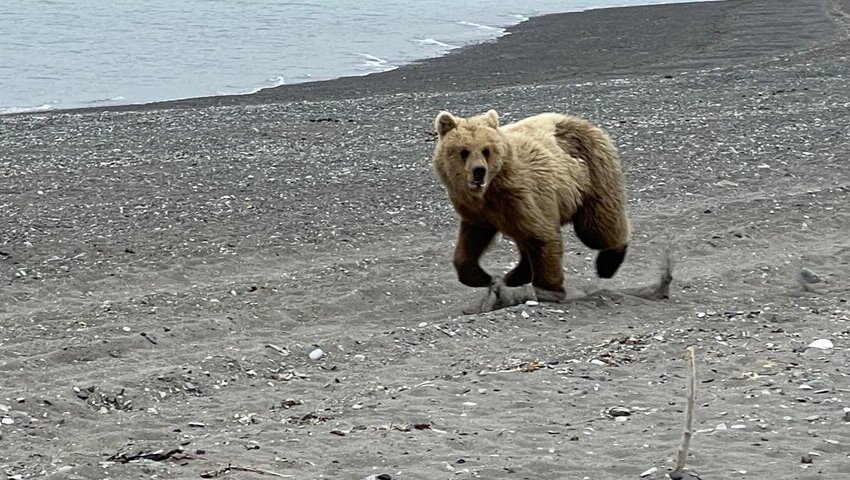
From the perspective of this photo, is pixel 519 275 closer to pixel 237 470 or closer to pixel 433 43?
pixel 237 470

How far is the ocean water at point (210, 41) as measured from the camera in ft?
75.7

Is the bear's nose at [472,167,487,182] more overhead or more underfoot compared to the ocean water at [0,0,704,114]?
more overhead

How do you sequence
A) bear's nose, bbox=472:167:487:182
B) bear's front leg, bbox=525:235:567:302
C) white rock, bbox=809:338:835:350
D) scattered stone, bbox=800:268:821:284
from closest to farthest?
white rock, bbox=809:338:835:350
bear's nose, bbox=472:167:487:182
bear's front leg, bbox=525:235:567:302
scattered stone, bbox=800:268:821:284

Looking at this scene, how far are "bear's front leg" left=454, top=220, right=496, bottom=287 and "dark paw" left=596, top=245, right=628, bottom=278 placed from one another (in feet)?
2.67

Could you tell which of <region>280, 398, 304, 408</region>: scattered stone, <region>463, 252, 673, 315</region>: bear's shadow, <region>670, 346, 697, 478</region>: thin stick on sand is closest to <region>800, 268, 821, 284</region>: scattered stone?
<region>463, 252, 673, 315</region>: bear's shadow

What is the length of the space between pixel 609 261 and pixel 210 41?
2303cm

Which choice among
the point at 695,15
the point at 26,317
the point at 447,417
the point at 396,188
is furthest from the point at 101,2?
the point at 447,417

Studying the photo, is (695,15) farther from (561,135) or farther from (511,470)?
(511,470)

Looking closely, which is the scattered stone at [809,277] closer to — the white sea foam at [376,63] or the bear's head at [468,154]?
the bear's head at [468,154]

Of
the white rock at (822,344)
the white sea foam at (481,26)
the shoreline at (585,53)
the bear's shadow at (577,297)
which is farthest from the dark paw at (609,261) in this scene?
the white sea foam at (481,26)

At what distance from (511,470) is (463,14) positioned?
31692mm

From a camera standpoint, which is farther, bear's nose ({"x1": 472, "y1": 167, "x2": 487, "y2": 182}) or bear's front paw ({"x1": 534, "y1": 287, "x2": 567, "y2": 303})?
bear's front paw ({"x1": 534, "y1": 287, "x2": 567, "y2": 303})

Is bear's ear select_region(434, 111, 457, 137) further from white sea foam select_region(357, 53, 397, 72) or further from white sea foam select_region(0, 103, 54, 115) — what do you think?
white sea foam select_region(357, 53, 397, 72)

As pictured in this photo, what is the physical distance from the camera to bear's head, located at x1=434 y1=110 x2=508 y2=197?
23.8 feet
